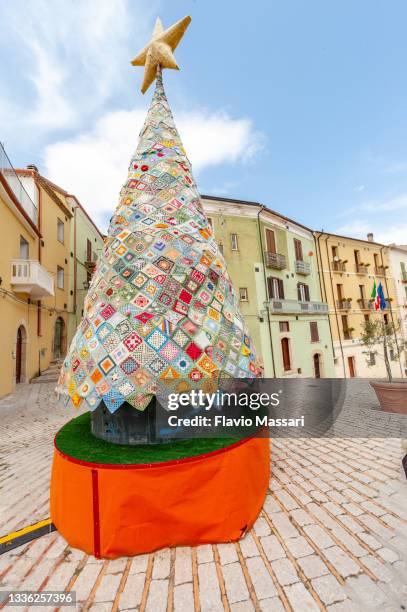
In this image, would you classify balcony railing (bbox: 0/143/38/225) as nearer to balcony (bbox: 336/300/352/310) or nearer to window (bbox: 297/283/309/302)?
window (bbox: 297/283/309/302)

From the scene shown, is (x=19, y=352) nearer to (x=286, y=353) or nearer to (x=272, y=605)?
(x=272, y=605)

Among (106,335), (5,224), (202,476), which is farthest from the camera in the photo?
(5,224)

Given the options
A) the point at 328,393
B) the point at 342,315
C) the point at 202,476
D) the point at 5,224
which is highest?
the point at 5,224

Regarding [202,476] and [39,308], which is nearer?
[202,476]

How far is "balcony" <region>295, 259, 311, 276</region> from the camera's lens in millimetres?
18172

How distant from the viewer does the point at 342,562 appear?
1.95 meters

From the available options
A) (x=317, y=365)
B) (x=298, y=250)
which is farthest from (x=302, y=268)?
(x=317, y=365)

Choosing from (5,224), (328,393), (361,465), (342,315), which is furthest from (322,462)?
(342,315)

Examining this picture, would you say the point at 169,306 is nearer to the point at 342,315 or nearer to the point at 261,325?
the point at 261,325

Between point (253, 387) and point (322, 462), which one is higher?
point (253, 387)

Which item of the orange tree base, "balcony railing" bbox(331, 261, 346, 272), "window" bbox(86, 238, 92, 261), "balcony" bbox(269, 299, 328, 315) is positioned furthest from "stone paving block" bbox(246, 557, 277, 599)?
"balcony railing" bbox(331, 261, 346, 272)

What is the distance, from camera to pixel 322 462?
3635 mm

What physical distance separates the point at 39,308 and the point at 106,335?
11771 mm

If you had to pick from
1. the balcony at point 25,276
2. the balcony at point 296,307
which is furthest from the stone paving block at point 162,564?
the balcony at point 296,307
